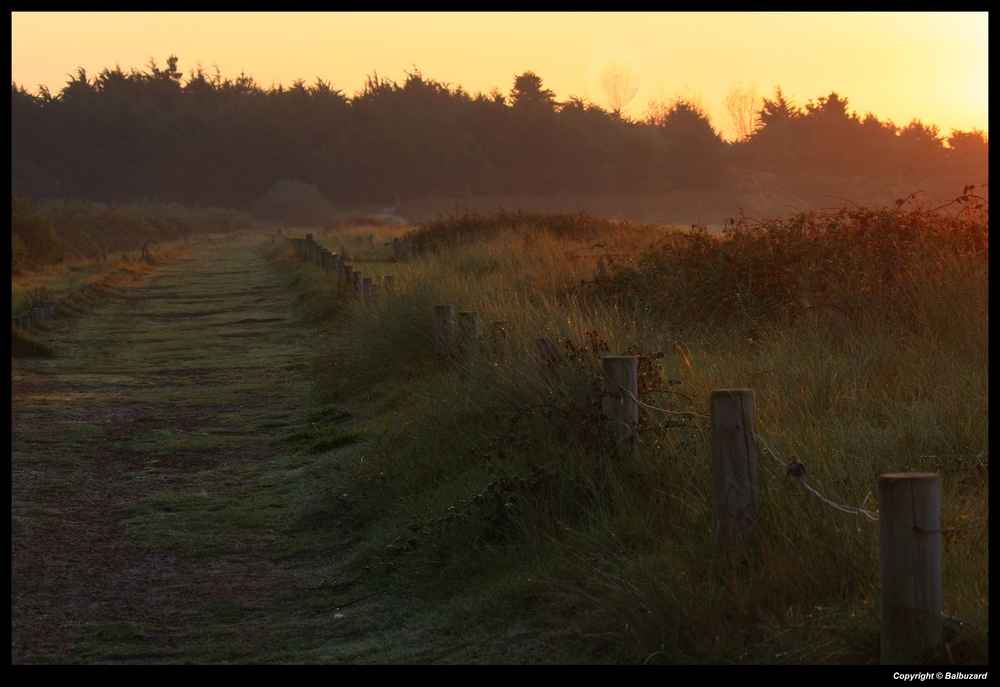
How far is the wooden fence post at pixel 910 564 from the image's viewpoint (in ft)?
10.0

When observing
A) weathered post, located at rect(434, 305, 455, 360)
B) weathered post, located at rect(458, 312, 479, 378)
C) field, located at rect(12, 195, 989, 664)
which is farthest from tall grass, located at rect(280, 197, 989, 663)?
weathered post, located at rect(434, 305, 455, 360)

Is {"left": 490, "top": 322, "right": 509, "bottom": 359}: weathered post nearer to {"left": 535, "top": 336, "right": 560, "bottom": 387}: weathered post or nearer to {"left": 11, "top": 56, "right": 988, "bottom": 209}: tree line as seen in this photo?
{"left": 535, "top": 336, "right": 560, "bottom": 387}: weathered post

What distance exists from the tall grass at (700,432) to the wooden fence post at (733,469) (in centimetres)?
10

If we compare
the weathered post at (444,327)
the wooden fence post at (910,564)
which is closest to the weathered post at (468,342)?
the weathered post at (444,327)

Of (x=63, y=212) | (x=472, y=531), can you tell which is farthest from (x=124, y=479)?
(x=63, y=212)

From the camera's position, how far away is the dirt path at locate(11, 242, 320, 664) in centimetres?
532

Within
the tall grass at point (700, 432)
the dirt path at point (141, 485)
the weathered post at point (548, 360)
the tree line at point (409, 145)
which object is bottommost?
the dirt path at point (141, 485)

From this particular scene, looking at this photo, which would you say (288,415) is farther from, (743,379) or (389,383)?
(743,379)

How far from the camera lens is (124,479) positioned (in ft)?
27.2

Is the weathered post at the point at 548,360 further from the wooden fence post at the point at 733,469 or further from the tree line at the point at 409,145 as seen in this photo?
the tree line at the point at 409,145

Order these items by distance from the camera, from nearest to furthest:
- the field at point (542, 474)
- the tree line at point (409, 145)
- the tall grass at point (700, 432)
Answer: the tall grass at point (700, 432) → the field at point (542, 474) → the tree line at point (409, 145)

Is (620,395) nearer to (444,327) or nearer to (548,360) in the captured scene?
(548,360)

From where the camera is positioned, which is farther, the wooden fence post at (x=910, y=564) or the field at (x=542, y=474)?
the field at (x=542, y=474)

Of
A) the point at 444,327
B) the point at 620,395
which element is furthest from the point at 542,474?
the point at 444,327
